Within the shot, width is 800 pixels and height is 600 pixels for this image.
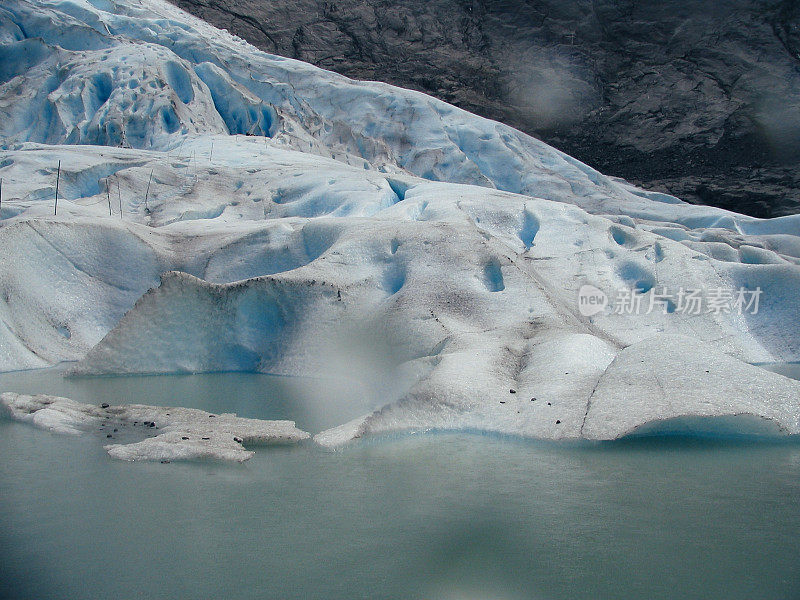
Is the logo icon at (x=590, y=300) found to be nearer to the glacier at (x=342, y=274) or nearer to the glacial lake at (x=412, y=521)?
the glacier at (x=342, y=274)

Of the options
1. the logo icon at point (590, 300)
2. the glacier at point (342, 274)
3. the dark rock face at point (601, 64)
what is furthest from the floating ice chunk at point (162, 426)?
the dark rock face at point (601, 64)

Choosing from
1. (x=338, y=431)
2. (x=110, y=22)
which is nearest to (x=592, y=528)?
(x=338, y=431)

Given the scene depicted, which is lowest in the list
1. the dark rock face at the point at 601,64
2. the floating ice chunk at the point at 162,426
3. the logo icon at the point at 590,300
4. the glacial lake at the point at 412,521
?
the floating ice chunk at the point at 162,426

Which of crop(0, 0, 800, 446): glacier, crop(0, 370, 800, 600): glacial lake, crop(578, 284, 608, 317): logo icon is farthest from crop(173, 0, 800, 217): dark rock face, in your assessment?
crop(0, 370, 800, 600): glacial lake

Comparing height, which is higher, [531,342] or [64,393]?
[531,342]

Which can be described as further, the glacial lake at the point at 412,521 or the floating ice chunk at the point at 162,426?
the floating ice chunk at the point at 162,426

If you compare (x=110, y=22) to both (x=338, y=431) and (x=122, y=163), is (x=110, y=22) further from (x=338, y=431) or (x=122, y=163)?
(x=338, y=431)

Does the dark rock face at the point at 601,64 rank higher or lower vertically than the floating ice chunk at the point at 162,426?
higher
